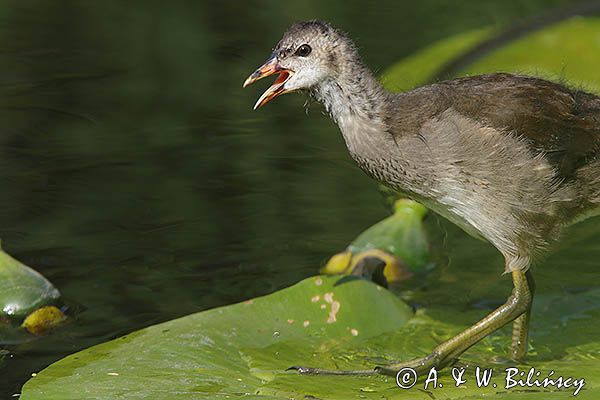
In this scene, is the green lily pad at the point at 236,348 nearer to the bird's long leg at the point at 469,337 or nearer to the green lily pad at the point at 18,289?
the bird's long leg at the point at 469,337

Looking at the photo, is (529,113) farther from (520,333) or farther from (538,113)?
(520,333)

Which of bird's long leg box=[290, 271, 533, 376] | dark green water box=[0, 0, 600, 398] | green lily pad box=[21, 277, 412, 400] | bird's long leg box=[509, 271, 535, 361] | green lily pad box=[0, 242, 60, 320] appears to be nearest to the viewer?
green lily pad box=[21, 277, 412, 400]

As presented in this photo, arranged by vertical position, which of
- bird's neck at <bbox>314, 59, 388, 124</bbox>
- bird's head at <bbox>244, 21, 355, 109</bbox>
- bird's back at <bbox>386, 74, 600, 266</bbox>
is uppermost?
bird's head at <bbox>244, 21, 355, 109</bbox>

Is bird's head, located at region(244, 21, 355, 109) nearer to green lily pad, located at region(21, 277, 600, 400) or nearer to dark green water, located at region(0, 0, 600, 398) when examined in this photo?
green lily pad, located at region(21, 277, 600, 400)

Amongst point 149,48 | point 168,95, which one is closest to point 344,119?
point 168,95

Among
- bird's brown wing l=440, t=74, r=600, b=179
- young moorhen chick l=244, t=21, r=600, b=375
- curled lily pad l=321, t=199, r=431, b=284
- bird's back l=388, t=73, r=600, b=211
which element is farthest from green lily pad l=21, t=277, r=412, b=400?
bird's brown wing l=440, t=74, r=600, b=179

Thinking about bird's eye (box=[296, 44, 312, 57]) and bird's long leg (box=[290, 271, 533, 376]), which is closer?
bird's long leg (box=[290, 271, 533, 376])

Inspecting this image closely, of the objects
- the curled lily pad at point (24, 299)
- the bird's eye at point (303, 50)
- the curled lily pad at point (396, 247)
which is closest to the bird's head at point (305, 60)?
the bird's eye at point (303, 50)

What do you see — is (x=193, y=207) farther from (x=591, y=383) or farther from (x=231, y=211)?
(x=591, y=383)
